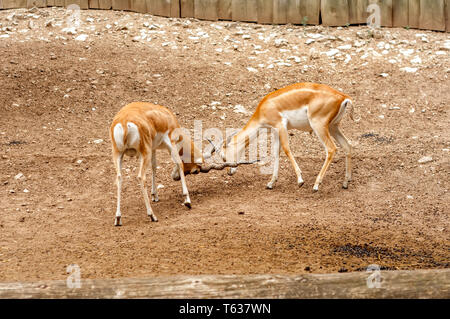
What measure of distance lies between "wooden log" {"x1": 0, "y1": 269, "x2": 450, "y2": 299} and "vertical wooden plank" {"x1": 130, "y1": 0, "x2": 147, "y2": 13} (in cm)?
986

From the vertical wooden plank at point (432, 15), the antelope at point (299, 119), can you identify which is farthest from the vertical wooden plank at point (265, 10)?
the antelope at point (299, 119)

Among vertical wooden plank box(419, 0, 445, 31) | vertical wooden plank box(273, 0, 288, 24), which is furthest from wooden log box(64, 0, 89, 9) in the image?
vertical wooden plank box(419, 0, 445, 31)

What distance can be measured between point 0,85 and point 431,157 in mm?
7481

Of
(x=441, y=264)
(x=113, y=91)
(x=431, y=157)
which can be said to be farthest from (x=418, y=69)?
(x=441, y=264)

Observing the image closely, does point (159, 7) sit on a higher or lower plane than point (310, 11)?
higher

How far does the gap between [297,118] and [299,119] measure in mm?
31

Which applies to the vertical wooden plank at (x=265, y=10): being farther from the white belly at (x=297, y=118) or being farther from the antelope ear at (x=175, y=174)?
the antelope ear at (x=175, y=174)

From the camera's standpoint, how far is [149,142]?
283 inches

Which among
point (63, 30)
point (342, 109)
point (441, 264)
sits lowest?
point (441, 264)

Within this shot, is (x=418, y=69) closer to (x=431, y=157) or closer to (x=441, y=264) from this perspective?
(x=431, y=157)

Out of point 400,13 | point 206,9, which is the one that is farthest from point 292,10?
point 400,13

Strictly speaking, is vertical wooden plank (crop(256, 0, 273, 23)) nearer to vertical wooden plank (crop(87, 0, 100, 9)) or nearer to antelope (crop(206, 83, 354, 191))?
vertical wooden plank (crop(87, 0, 100, 9))

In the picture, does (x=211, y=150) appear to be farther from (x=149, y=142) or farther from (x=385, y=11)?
(x=385, y=11)

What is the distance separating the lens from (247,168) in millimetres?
9102
